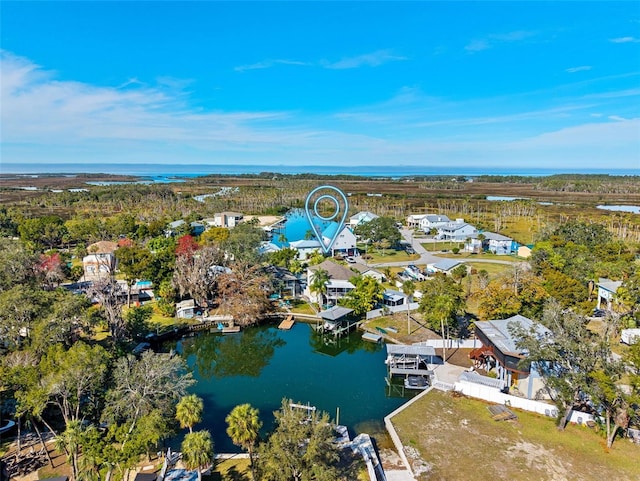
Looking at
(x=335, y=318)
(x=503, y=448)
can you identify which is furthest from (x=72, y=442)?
(x=335, y=318)

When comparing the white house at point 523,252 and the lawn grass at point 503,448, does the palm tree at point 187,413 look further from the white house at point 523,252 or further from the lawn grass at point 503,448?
the white house at point 523,252

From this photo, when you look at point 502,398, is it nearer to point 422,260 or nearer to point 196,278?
point 196,278

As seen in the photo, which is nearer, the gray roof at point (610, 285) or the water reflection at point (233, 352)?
the water reflection at point (233, 352)

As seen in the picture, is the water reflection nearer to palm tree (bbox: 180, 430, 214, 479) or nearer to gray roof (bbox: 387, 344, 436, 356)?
gray roof (bbox: 387, 344, 436, 356)

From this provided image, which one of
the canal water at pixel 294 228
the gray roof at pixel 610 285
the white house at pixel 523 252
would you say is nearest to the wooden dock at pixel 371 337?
the gray roof at pixel 610 285

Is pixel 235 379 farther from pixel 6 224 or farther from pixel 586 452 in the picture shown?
pixel 6 224

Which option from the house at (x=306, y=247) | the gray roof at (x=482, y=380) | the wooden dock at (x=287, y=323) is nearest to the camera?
the gray roof at (x=482, y=380)
